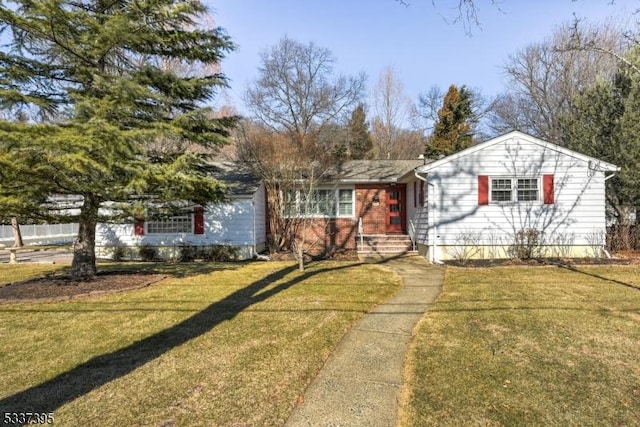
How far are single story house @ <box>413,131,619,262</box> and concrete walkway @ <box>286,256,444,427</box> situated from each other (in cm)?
584

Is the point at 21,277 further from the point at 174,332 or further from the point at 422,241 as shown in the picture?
the point at 422,241

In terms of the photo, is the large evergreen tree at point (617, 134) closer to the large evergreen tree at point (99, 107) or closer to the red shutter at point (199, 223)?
the large evergreen tree at point (99, 107)

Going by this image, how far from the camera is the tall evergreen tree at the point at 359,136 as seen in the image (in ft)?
110

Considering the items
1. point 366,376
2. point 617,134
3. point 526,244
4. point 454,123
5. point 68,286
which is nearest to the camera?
point 366,376

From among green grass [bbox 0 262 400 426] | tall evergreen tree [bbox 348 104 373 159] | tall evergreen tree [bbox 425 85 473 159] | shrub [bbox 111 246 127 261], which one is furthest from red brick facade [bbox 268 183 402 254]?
tall evergreen tree [bbox 348 104 373 159]

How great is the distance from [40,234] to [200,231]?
1665 cm

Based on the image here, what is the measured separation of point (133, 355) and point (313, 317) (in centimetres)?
245

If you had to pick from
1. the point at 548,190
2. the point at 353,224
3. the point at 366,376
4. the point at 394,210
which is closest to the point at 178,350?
the point at 366,376

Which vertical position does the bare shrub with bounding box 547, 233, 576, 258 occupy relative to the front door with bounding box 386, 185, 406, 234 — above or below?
below

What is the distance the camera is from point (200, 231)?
565 inches

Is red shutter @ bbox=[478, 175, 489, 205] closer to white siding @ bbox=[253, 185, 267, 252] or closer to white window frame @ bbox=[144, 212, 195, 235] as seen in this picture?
white siding @ bbox=[253, 185, 267, 252]

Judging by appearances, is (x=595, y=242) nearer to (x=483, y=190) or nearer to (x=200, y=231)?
(x=483, y=190)

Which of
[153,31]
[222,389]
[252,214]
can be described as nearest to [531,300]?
[222,389]

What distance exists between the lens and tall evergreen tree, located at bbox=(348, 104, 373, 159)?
110 feet
